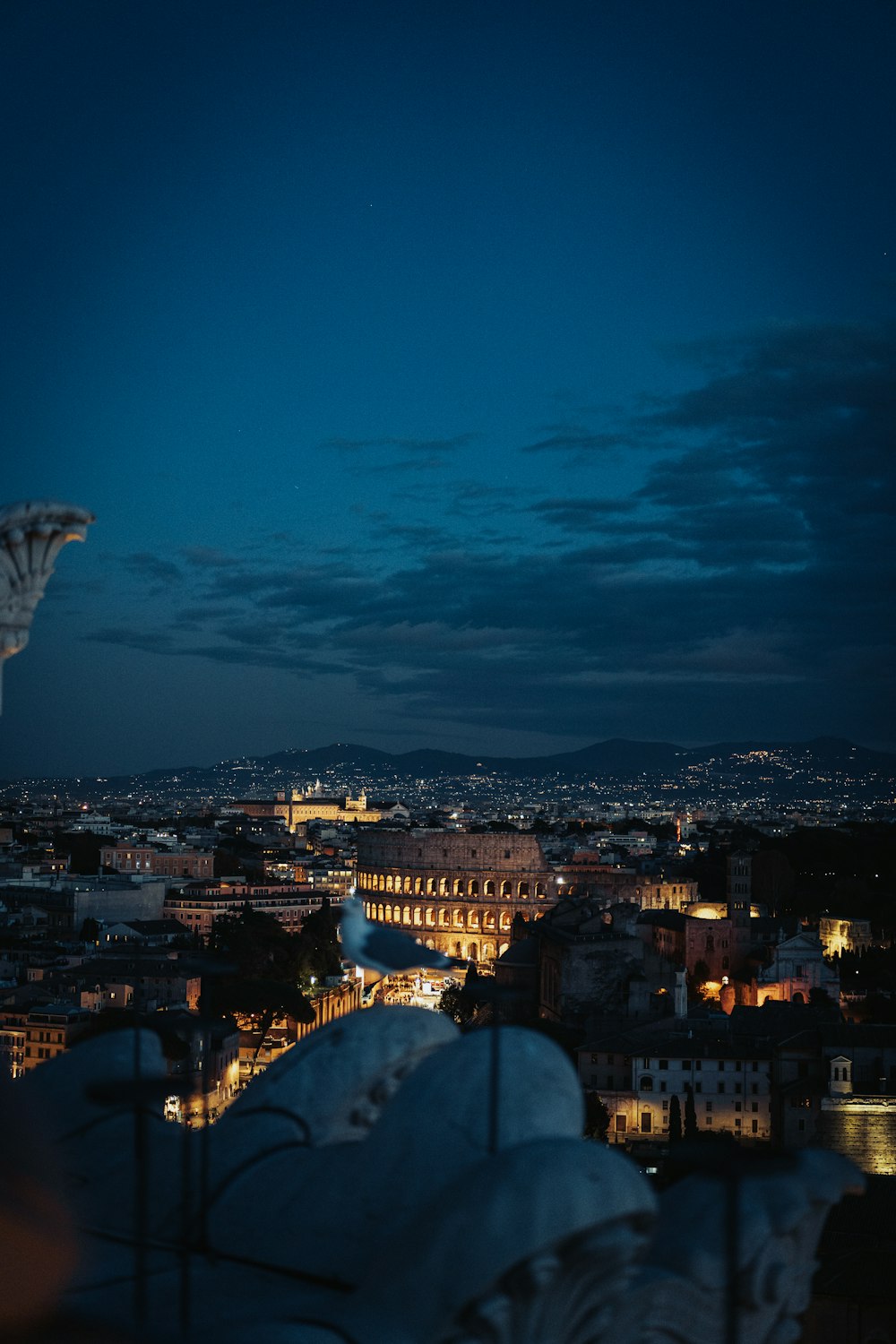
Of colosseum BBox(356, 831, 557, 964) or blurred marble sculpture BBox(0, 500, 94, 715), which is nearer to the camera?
blurred marble sculpture BBox(0, 500, 94, 715)

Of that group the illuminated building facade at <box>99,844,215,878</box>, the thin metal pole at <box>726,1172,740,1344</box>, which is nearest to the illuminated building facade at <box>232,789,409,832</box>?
the illuminated building facade at <box>99,844,215,878</box>

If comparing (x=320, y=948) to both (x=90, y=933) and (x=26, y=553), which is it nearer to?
(x=90, y=933)

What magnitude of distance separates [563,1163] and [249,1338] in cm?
78

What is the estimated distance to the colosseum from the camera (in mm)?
52812

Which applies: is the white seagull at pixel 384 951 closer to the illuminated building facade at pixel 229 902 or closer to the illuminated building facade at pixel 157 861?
the illuminated building facade at pixel 229 902

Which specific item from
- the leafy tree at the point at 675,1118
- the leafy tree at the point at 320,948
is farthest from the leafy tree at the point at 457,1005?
the leafy tree at the point at 675,1118

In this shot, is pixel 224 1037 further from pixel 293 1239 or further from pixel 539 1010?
pixel 293 1239

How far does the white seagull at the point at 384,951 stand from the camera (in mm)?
4500

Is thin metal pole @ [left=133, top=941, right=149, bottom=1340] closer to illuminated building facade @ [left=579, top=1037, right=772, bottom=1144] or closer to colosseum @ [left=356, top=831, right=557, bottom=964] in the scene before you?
illuminated building facade @ [left=579, top=1037, right=772, bottom=1144]

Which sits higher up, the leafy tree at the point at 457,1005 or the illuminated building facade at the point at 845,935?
the illuminated building facade at the point at 845,935

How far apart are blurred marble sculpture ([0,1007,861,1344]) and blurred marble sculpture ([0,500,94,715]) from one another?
4.06ft

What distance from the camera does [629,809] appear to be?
17900 centimetres

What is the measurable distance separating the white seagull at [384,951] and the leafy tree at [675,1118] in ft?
62.4

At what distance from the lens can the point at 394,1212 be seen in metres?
3.74
